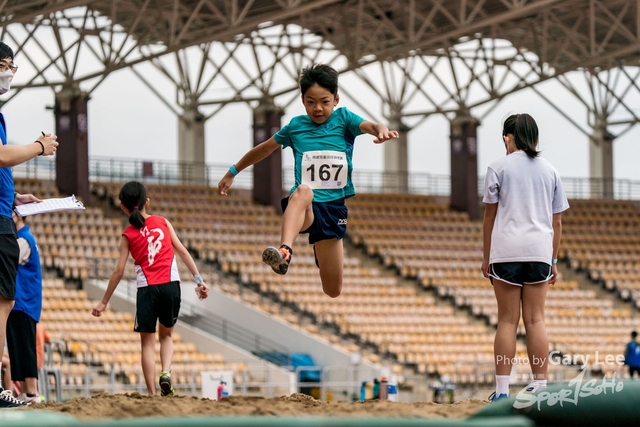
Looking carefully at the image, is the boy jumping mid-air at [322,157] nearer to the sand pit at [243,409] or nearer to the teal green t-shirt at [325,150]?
the teal green t-shirt at [325,150]

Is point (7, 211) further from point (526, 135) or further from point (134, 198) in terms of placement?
point (526, 135)

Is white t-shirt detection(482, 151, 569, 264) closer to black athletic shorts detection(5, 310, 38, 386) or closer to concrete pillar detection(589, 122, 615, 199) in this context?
black athletic shorts detection(5, 310, 38, 386)

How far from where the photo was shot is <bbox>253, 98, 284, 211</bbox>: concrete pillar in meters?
27.2

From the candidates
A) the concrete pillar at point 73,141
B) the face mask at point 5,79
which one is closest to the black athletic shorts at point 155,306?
the face mask at point 5,79

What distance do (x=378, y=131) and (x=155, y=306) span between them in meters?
2.14

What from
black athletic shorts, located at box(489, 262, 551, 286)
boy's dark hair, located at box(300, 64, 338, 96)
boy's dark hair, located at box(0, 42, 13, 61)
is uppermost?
boy's dark hair, located at box(0, 42, 13, 61)

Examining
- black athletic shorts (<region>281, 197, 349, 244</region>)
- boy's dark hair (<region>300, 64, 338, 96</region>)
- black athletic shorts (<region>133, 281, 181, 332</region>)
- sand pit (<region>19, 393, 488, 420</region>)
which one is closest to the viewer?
sand pit (<region>19, 393, 488, 420</region>)

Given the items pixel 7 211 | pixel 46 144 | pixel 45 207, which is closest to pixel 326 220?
pixel 45 207

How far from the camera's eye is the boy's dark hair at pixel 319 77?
23.0 ft

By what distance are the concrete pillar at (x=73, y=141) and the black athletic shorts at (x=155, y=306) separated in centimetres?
1731

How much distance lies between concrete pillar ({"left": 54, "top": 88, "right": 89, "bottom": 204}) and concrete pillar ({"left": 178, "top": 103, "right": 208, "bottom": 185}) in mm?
3577

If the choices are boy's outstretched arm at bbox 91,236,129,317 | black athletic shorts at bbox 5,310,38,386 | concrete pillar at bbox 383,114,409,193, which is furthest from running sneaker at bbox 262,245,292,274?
concrete pillar at bbox 383,114,409,193

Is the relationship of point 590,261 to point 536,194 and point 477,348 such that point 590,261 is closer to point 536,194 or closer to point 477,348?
point 477,348

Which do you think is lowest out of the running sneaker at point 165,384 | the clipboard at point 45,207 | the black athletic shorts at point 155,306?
the running sneaker at point 165,384
